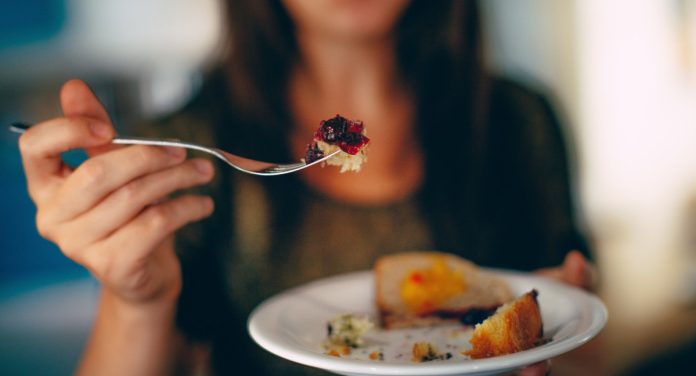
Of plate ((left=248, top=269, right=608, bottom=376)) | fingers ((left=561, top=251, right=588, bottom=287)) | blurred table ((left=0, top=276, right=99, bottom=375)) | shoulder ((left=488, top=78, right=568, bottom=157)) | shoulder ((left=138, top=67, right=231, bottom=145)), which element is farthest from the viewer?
blurred table ((left=0, top=276, right=99, bottom=375))

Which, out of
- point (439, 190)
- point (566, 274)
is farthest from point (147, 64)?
point (566, 274)

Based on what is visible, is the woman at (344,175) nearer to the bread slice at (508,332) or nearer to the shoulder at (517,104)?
the shoulder at (517,104)

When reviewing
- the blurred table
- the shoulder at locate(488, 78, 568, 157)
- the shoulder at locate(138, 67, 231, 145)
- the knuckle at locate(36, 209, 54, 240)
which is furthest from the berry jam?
the blurred table

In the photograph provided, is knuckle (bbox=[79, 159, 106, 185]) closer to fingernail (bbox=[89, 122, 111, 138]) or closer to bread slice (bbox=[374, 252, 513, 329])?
fingernail (bbox=[89, 122, 111, 138])

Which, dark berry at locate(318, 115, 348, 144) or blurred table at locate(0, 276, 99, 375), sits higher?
dark berry at locate(318, 115, 348, 144)

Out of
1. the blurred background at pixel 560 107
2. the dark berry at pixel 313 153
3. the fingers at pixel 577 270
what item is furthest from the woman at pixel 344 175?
the blurred background at pixel 560 107

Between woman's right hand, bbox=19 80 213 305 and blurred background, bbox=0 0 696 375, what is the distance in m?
1.37

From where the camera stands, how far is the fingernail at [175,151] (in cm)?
75

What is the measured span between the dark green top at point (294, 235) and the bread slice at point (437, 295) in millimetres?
286

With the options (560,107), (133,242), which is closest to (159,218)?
(133,242)

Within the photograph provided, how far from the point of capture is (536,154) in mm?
1419

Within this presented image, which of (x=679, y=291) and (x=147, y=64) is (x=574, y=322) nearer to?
(x=147, y=64)

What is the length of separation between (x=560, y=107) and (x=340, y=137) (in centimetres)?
150

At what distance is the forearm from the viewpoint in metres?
0.88
